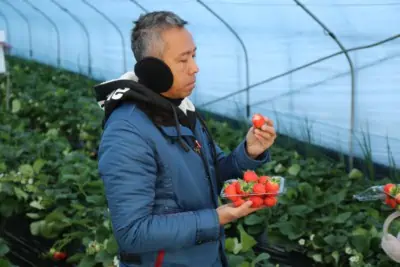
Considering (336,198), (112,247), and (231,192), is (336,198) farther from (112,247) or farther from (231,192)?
(231,192)

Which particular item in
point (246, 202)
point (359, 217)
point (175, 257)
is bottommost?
point (359, 217)

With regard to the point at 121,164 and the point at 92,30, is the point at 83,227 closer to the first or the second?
the point at 121,164

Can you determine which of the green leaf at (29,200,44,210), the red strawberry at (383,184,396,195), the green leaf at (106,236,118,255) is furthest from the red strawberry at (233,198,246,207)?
the green leaf at (29,200,44,210)

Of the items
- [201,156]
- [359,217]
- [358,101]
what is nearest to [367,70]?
[358,101]

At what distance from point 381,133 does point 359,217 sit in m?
1.34

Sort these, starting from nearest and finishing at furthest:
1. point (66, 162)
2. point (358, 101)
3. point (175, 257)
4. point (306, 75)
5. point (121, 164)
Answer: point (121, 164)
point (175, 257)
point (66, 162)
point (358, 101)
point (306, 75)

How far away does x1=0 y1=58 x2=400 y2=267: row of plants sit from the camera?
313 centimetres

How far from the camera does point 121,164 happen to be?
1.66 m

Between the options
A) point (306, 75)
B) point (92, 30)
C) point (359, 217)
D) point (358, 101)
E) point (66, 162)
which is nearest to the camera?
point (359, 217)

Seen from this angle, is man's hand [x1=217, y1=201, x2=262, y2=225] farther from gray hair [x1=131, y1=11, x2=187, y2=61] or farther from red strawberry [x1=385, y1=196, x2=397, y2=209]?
red strawberry [x1=385, y1=196, x2=397, y2=209]

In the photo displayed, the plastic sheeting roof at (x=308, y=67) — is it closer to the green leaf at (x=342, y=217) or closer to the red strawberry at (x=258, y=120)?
the green leaf at (x=342, y=217)

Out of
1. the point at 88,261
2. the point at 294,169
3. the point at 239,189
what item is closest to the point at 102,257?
the point at 88,261

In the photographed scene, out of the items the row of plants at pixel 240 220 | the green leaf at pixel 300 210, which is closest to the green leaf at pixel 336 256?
the row of plants at pixel 240 220

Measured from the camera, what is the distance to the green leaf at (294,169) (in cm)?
448
